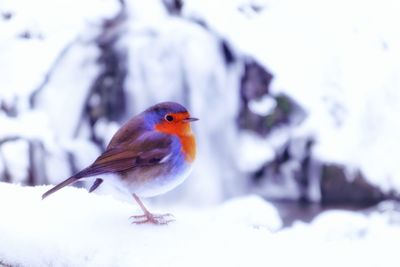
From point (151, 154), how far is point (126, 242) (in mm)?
318

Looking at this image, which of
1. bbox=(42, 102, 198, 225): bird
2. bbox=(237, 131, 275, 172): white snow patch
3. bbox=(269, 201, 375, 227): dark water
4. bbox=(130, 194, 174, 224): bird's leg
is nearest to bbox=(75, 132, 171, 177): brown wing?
bbox=(42, 102, 198, 225): bird

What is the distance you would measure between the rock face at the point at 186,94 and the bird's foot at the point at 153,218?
499cm

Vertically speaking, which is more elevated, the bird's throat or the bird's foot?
the bird's throat

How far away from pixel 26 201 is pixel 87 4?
6.10 m

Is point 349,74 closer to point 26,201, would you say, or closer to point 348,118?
point 348,118

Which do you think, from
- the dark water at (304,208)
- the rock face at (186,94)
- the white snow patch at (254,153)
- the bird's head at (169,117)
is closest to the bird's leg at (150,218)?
the bird's head at (169,117)

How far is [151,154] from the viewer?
262 centimetres

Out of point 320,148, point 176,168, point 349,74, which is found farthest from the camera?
point 349,74

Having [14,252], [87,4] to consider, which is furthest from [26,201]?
[87,4]

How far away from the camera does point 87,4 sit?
28.3 ft

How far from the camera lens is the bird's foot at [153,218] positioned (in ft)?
8.69

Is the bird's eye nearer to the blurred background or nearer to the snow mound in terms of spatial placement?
the snow mound

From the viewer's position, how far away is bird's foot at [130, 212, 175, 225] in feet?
8.69

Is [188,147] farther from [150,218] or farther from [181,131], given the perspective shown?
[150,218]
